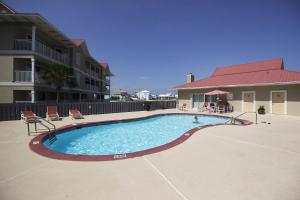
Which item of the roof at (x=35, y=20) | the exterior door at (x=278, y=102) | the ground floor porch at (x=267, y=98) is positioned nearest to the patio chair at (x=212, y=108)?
the ground floor porch at (x=267, y=98)

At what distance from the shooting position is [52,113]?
A: 13062 mm

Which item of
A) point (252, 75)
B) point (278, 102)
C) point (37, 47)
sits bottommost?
point (278, 102)

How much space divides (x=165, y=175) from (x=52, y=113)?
1219cm

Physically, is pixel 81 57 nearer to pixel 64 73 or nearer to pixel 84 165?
pixel 64 73

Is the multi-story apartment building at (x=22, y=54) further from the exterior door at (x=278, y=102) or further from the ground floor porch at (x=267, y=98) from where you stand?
the exterior door at (x=278, y=102)

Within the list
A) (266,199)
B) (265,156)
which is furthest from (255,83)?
(266,199)

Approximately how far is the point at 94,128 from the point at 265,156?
9.73 m

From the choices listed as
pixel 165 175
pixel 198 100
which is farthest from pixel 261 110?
pixel 165 175

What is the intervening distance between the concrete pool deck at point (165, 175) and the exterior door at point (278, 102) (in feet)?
41.8

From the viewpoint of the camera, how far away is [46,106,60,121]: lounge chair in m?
12.7

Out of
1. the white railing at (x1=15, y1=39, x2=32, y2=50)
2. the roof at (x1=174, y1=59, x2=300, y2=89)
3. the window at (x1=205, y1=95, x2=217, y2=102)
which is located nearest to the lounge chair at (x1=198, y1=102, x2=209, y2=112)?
the window at (x1=205, y1=95, x2=217, y2=102)

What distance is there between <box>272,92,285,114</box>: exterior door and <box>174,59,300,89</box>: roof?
4.56 ft

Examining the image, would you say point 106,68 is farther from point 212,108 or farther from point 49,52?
point 212,108

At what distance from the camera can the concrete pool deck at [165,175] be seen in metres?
3.09
